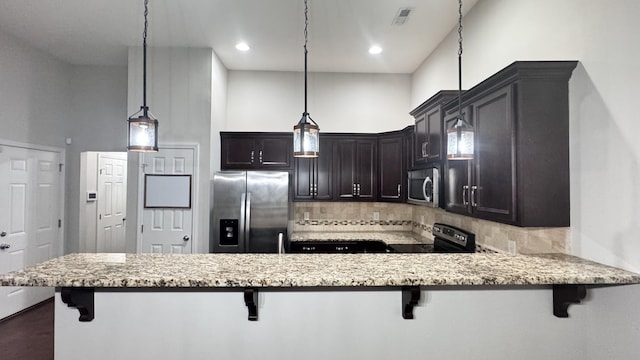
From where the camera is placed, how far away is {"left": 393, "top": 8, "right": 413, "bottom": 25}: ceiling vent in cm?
307

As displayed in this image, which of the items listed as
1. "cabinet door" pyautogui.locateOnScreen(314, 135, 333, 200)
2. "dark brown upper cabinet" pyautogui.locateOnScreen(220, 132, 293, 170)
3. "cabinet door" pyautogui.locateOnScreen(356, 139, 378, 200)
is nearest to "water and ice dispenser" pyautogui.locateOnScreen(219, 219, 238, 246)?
"dark brown upper cabinet" pyautogui.locateOnScreen(220, 132, 293, 170)

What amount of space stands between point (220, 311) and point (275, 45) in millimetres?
3222

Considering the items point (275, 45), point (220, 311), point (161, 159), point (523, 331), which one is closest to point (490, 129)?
point (523, 331)

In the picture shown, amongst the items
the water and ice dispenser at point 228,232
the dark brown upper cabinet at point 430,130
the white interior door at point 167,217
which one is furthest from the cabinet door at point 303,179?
the dark brown upper cabinet at point 430,130

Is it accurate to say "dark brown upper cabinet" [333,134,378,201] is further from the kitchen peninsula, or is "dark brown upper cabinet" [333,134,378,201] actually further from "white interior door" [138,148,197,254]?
the kitchen peninsula

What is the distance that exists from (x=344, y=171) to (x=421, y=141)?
136 cm

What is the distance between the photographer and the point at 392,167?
4.40 metres

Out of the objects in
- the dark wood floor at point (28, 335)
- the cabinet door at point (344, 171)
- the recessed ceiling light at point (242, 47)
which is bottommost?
the dark wood floor at point (28, 335)

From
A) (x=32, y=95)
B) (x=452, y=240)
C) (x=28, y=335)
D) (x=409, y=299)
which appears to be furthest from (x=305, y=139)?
(x=32, y=95)

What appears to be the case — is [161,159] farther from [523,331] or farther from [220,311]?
[523,331]

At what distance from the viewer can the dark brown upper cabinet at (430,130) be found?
2.90 metres

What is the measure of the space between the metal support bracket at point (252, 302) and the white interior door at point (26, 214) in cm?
375

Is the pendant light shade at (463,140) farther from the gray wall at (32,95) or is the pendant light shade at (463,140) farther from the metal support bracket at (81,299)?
the gray wall at (32,95)

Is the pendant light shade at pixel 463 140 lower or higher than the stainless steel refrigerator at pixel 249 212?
higher
